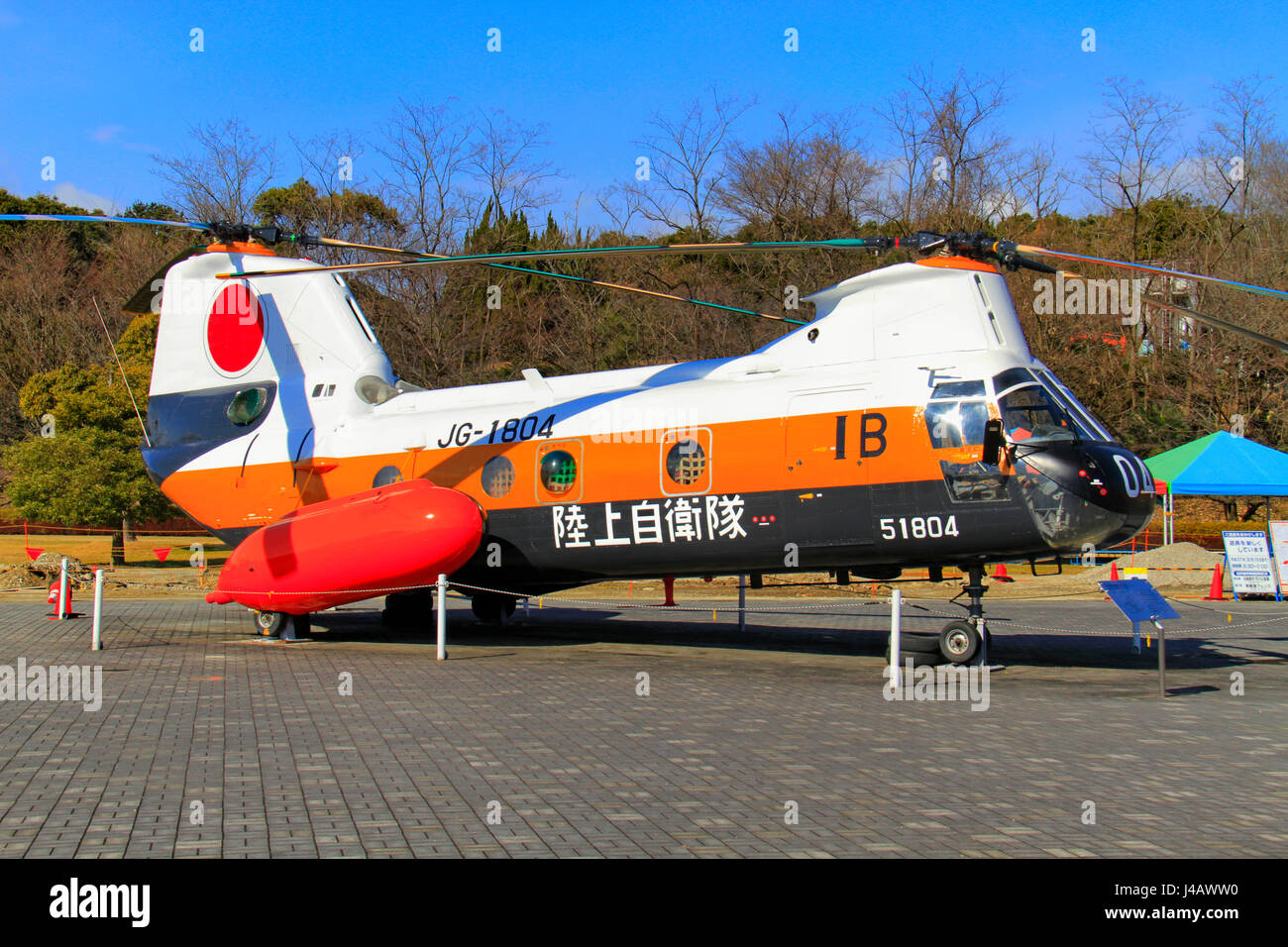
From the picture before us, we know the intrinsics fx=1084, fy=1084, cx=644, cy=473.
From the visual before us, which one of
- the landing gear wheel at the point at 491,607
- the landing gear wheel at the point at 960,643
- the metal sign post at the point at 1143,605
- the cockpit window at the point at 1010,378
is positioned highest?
the cockpit window at the point at 1010,378

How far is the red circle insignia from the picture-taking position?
18.7 m

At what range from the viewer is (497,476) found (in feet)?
53.4

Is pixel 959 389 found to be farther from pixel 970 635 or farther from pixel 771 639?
pixel 771 639

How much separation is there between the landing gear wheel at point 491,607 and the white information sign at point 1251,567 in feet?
57.0

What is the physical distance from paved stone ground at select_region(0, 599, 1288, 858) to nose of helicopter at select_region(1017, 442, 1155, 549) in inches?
74.0

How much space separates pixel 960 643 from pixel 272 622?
10.5m

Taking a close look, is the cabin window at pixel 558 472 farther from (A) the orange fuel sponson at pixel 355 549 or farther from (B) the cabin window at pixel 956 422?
(B) the cabin window at pixel 956 422

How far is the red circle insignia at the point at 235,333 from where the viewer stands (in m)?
18.7

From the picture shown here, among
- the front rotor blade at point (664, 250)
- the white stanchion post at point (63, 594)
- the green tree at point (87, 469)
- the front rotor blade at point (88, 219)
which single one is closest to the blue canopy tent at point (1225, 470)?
the front rotor blade at point (664, 250)

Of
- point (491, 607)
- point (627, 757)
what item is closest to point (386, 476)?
point (491, 607)

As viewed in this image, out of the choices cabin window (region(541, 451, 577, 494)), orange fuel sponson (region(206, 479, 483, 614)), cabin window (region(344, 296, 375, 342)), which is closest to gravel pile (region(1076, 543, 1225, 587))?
cabin window (region(541, 451, 577, 494))

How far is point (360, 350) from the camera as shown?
1875cm

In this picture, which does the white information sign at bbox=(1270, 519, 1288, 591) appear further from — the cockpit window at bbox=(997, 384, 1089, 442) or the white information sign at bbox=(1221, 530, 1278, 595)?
the cockpit window at bbox=(997, 384, 1089, 442)

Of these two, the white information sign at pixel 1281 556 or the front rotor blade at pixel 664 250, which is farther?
the white information sign at pixel 1281 556
